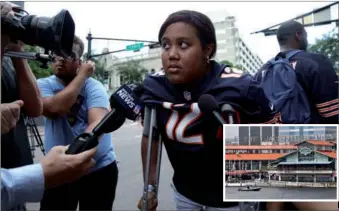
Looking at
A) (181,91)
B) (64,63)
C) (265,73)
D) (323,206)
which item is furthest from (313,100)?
(64,63)

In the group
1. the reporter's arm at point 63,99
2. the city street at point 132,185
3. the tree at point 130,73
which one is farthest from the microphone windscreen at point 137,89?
the city street at point 132,185

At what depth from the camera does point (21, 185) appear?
2.73 feet

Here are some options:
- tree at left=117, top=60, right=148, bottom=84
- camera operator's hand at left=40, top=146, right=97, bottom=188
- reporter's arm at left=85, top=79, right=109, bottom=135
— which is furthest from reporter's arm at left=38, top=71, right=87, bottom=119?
camera operator's hand at left=40, top=146, right=97, bottom=188

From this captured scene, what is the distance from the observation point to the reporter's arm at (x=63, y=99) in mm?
1665

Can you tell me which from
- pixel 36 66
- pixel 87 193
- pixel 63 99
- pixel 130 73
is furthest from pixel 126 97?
pixel 36 66

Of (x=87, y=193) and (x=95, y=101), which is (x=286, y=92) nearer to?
(x=95, y=101)

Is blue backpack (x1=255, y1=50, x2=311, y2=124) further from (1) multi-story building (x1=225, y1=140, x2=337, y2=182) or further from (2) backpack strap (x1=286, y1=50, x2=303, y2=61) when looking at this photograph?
(1) multi-story building (x1=225, y1=140, x2=337, y2=182)

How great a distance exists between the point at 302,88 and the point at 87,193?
119cm

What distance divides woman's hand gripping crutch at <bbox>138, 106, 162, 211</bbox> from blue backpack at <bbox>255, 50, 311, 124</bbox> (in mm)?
578

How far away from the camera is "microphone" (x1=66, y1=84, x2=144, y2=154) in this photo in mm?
917

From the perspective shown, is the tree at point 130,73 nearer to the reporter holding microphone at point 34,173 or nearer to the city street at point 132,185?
the city street at point 132,185

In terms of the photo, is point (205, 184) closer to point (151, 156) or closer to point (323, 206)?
point (151, 156)

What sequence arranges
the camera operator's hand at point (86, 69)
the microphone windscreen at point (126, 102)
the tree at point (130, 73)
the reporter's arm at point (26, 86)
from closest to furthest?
1. the microphone windscreen at point (126, 102)
2. the reporter's arm at point (26, 86)
3. the camera operator's hand at point (86, 69)
4. the tree at point (130, 73)

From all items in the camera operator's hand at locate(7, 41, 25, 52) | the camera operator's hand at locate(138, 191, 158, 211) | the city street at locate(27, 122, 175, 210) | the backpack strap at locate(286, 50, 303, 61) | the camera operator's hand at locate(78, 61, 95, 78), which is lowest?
the city street at locate(27, 122, 175, 210)
